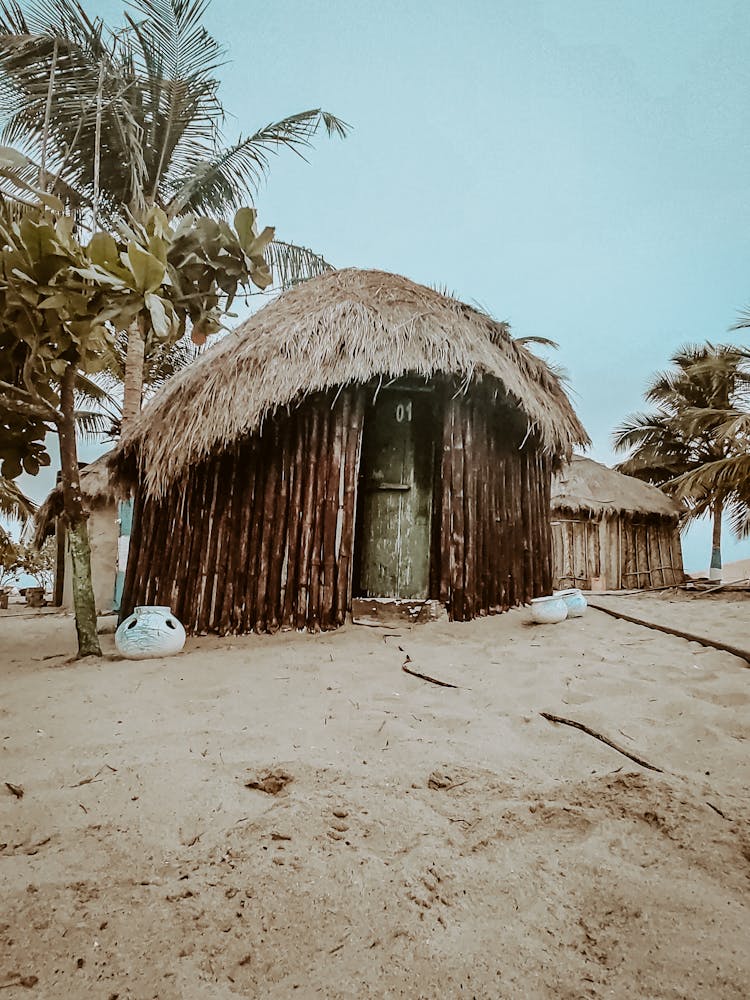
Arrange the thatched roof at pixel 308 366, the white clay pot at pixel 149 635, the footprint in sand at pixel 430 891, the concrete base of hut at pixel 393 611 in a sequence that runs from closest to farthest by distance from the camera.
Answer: the footprint in sand at pixel 430 891, the white clay pot at pixel 149 635, the thatched roof at pixel 308 366, the concrete base of hut at pixel 393 611

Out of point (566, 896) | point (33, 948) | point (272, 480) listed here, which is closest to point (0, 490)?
point (272, 480)

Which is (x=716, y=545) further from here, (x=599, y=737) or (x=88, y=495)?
Result: (x=599, y=737)

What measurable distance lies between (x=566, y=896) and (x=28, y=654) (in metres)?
4.19

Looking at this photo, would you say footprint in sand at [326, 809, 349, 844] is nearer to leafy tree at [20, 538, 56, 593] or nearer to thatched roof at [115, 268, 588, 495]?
thatched roof at [115, 268, 588, 495]

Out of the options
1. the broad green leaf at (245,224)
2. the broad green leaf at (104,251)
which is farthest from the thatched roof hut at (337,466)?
the broad green leaf at (104,251)

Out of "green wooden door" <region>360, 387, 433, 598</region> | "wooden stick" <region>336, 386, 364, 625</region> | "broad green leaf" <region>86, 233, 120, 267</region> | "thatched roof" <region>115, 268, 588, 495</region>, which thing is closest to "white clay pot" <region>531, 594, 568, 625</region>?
"green wooden door" <region>360, 387, 433, 598</region>

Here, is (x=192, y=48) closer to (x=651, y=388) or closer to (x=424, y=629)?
(x=424, y=629)

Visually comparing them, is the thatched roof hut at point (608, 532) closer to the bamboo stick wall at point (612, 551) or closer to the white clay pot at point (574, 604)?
the bamboo stick wall at point (612, 551)

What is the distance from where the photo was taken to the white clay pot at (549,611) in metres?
4.34

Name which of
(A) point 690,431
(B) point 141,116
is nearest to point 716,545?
(A) point 690,431

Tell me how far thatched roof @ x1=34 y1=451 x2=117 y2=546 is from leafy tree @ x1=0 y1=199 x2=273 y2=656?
7.12 m

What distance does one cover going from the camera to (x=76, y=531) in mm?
3641

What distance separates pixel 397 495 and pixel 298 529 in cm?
108

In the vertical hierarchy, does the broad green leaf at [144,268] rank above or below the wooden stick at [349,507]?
above
